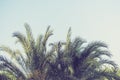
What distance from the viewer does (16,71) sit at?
664 inches

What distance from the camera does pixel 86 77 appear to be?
55.8ft

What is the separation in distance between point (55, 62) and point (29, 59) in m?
1.54

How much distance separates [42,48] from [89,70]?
9.93 feet

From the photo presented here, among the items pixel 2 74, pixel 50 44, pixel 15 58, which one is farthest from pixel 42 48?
pixel 2 74

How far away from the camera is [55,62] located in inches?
→ 670

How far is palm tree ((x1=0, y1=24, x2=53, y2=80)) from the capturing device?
1673 centimetres

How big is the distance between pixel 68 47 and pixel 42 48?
1.54 meters

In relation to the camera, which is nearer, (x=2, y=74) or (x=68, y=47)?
(x=2, y=74)

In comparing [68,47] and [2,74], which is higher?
[68,47]

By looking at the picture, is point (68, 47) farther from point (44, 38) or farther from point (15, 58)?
point (15, 58)

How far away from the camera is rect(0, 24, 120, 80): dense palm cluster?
16875 millimetres

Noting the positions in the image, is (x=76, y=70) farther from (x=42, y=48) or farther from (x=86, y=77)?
(x=42, y=48)

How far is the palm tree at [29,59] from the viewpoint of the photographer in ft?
54.9

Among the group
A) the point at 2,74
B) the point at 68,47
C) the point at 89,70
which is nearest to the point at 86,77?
the point at 89,70
